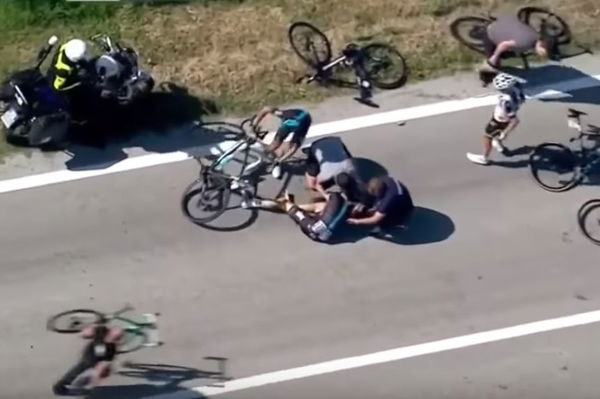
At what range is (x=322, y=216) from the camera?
2380cm

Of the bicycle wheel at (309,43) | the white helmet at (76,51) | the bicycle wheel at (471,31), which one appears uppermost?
the white helmet at (76,51)

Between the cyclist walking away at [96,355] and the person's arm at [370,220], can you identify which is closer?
the cyclist walking away at [96,355]

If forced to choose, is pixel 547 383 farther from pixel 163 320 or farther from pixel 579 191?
pixel 163 320

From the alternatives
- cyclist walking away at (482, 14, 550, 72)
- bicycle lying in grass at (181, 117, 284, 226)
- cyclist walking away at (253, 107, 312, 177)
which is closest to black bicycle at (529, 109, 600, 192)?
cyclist walking away at (482, 14, 550, 72)

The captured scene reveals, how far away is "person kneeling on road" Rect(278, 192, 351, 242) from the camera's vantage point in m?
23.7

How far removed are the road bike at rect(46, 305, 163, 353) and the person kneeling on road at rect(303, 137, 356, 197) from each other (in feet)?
11.6

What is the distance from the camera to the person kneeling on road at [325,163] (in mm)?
24219

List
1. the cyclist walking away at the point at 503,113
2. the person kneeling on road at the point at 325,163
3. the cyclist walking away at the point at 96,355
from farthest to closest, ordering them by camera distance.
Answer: the cyclist walking away at the point at 503,113
the person kneeling on road at the point at 325,163
the cyclist walking away at the point at 96,355

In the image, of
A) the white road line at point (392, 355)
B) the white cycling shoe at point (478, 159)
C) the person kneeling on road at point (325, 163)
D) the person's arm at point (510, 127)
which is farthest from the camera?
the white cycling shoe at point (478, 159)

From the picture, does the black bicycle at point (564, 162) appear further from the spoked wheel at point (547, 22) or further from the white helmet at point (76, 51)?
the white helmet at point (76, 51)

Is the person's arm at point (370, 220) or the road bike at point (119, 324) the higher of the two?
the person's arm at point (370, 220)

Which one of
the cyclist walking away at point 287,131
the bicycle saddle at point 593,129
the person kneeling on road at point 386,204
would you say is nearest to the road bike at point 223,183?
the cyclist walking away at point 287,131

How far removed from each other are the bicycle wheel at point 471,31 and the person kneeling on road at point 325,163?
3.77 meters

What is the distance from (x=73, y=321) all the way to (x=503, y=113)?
25.9 feet
